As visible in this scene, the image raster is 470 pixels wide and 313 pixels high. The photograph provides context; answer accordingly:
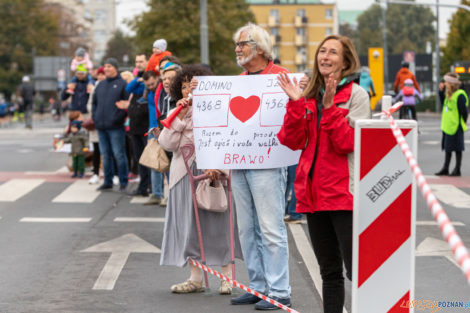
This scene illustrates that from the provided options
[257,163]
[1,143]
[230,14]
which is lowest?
[1,143]

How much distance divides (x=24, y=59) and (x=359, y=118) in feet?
264

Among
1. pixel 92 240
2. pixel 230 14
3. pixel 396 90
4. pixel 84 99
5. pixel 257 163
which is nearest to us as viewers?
pixel 257 163

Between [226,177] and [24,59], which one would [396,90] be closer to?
[226,177]

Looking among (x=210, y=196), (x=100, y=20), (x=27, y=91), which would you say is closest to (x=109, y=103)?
(x=210, y=196)

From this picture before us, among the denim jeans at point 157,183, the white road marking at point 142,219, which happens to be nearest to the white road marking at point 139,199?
the denim jeans at point 157,183

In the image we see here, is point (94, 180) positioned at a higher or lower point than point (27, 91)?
lower

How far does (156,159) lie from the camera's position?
9.91m

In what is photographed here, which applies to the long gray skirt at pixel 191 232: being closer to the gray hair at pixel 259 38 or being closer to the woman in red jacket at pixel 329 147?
the gray hair at pixel 259 38

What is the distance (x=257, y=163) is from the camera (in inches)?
260

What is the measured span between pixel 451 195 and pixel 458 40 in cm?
4477

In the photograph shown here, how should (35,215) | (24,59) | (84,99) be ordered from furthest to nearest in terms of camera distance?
(24,59) → (84,99) → (35,215)

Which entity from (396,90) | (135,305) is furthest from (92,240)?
(396,90)

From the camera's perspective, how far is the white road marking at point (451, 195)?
43.2ft

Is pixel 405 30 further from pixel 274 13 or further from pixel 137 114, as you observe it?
pixel 137 114
